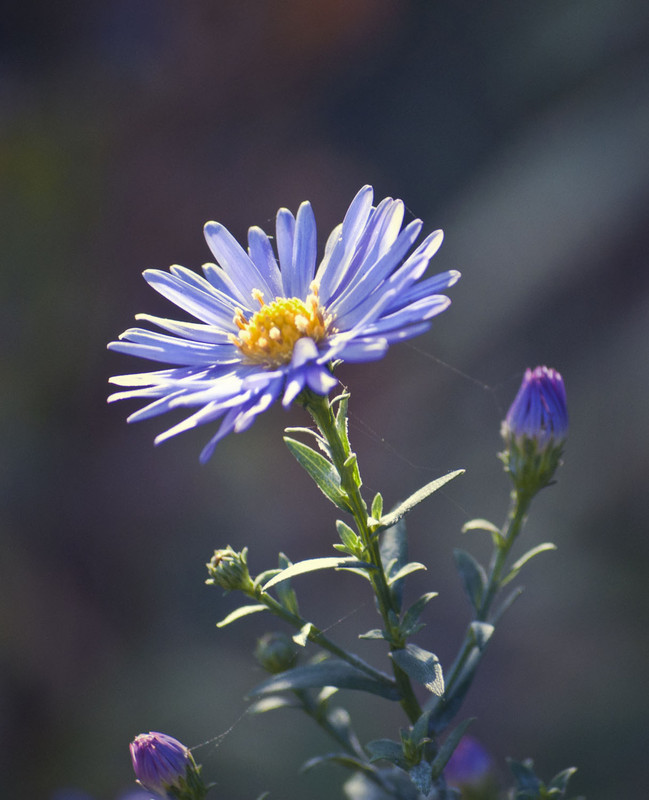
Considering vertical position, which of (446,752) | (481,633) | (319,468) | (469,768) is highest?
(319,468)

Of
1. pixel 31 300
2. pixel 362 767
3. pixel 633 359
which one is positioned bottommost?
pixel 362 767

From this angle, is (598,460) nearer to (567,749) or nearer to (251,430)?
(567,749)

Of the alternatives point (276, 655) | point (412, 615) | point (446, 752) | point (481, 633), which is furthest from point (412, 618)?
point (276, 655)

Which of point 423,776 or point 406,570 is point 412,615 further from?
point 423,776

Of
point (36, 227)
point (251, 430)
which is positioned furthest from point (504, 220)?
point (36, 227)

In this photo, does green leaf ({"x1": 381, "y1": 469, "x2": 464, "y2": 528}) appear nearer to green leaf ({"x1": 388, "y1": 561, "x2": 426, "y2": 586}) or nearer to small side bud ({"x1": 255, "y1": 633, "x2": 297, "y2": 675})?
green leaf ({"x1": 388, "y1": 561, "x2": 426, "y2": 586})

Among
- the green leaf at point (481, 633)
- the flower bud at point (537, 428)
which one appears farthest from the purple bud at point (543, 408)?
the green leaf at point (481, 633)

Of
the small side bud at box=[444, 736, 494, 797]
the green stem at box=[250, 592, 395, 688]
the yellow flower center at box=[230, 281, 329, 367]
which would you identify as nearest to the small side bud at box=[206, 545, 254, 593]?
Answer: the green stem at box=[250, 592, 395, 688]
